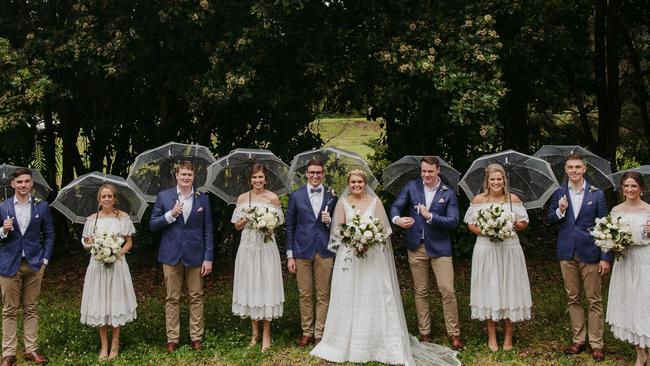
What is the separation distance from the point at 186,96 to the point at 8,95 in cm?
239

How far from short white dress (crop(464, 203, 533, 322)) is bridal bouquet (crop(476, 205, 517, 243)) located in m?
0.21

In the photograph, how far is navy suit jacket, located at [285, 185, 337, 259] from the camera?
23.5ft

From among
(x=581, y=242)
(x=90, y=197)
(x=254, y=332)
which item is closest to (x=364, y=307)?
(x=254, y=332)

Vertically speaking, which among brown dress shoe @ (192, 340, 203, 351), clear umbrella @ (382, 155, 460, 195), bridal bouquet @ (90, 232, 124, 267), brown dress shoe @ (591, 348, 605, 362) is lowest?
brown dress shoe @ (591, 348, 605, 362)

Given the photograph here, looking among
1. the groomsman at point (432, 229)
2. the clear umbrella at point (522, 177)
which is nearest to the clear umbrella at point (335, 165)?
the groomsman at point (432, 229)

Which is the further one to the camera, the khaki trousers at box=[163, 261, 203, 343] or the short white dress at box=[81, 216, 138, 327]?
the khaki trousers at box=[163, 261, 203, 343]

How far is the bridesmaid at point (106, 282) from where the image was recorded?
6844 millimetres

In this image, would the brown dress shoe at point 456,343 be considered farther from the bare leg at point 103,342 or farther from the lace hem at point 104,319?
the bare leg at point 103,342

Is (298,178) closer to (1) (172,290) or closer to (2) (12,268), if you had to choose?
(1) (172,290)

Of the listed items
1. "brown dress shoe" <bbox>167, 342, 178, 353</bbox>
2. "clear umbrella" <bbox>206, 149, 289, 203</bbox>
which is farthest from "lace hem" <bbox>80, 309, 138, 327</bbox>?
"clear umbrella" <bbox>206, 149, 289, 203</bbox>

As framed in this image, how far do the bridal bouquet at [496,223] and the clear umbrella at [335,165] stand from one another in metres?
1.34

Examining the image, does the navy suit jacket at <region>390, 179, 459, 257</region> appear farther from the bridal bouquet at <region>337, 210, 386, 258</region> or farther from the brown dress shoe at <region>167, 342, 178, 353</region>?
the brown dress shoe at <region>167, 342, 178, 353</region>

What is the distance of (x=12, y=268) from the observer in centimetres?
675

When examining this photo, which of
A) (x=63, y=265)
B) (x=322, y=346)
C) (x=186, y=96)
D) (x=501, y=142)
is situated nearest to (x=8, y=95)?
(x=186, y=96)
